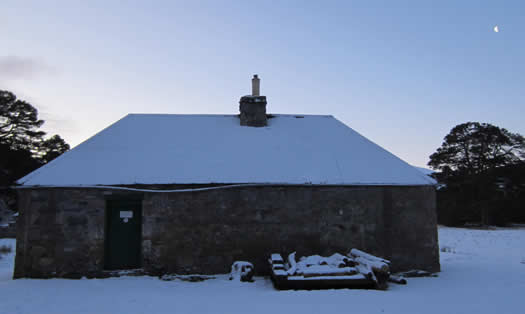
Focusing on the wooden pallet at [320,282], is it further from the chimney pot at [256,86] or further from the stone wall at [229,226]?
the chimney pot at [256,86]

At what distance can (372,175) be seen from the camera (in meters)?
10.2

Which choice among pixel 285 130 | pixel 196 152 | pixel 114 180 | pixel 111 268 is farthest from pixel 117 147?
pixel 285 130

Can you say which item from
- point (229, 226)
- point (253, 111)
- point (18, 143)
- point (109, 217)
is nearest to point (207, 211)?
point (229, 226)

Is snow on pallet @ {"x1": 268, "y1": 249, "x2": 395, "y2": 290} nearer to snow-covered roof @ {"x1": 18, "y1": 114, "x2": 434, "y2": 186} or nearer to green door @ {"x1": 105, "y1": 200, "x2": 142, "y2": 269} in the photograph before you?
snow-covered roof @ {"x1": 18, "y1": 114, "x2": 434, "y2": 186}

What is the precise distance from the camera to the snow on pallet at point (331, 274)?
7902mm

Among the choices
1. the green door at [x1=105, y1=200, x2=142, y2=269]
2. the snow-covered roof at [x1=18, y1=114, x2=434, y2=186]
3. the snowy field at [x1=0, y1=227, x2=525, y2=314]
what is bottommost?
the snowy field at [x1=0, y1=227, x2=525, y2=314]

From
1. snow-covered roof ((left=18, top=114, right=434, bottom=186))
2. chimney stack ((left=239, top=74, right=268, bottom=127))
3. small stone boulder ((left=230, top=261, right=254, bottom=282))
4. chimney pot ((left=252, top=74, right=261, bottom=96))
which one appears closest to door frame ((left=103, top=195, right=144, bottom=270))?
snow-covered roof ((left=18, top=114, right=434, bottom=186))

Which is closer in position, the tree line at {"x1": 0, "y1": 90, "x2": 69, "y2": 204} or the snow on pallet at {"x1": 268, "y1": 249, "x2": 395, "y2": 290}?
the snow on pallet at {"x1": 268, "y1": 249, "x2": 395, "y2": 290}

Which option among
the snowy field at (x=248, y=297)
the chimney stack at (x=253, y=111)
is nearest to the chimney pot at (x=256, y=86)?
the chimney stack at (x=253, y=111)

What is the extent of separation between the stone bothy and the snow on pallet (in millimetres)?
1292

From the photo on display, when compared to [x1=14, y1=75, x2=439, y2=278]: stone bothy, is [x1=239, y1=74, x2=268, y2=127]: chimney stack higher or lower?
higher

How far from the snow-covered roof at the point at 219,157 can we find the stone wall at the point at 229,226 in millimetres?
333

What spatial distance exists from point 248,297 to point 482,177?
94.9ft

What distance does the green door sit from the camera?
939 centimetres
